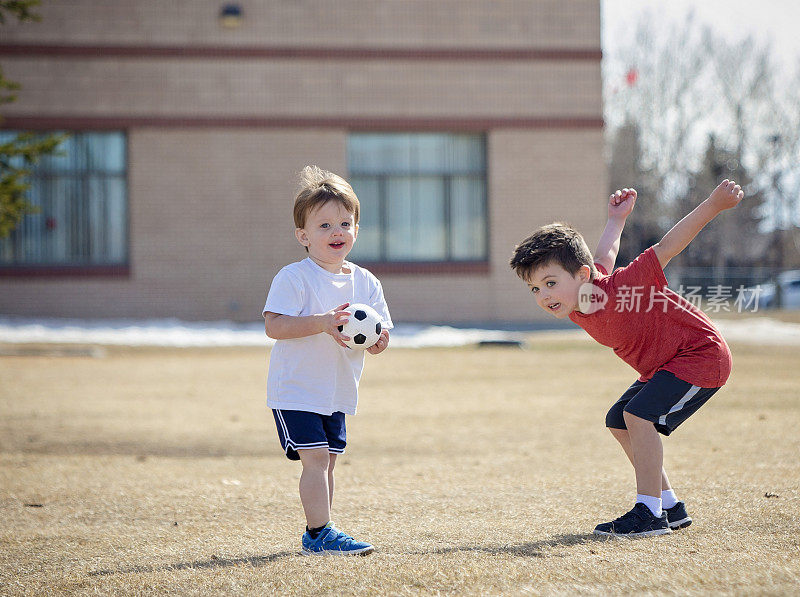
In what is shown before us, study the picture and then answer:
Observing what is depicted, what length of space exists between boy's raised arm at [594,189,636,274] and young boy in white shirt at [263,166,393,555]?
41.5 inches

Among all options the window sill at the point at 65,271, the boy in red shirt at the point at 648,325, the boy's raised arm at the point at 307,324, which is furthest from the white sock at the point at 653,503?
the window sill at the point at 65,271

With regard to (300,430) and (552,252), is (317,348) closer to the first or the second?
(300,430)

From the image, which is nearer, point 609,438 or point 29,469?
point 29,469

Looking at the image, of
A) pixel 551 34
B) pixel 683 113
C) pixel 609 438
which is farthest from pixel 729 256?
pixel 609 438

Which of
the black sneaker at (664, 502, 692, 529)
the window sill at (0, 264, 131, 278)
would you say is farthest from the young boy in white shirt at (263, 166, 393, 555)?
the window sill at (0, 264, 131, 278)

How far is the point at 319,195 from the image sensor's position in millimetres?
4465

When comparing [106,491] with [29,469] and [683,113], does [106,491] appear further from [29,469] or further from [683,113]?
[683,113]

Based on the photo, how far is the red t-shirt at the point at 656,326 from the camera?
441cm

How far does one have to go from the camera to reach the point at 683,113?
4222cm

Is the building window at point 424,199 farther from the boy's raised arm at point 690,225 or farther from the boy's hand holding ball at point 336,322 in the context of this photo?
the boy's hand holding ball at point 336,322

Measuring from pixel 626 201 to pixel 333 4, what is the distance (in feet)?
61.8

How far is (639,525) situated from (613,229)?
1.37m

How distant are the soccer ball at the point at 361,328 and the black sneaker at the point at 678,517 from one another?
152 centimetres

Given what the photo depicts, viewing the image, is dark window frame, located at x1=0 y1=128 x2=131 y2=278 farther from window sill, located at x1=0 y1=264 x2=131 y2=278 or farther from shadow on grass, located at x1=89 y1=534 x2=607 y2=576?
shadow on grass, located at x1=89 y1=534 x2=607 y2=576
